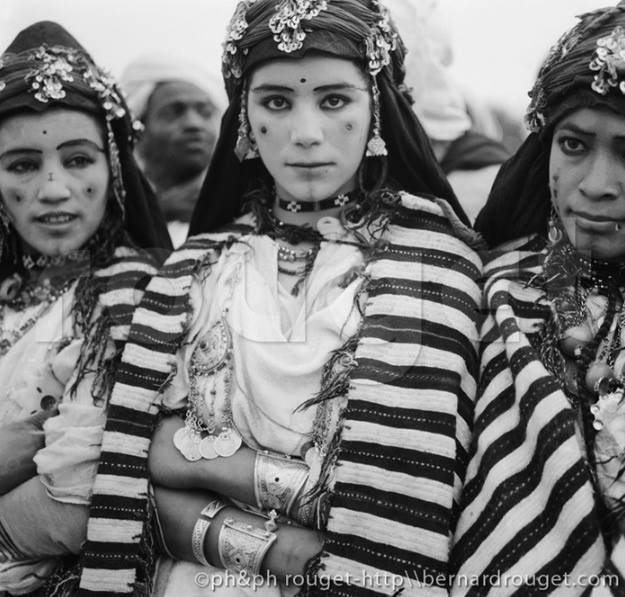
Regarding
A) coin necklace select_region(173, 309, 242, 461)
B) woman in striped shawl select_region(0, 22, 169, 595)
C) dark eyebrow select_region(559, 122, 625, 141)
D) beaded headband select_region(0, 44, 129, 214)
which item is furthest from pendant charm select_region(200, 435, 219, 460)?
dark eyebrow select_region(559, 122, 625, 141)

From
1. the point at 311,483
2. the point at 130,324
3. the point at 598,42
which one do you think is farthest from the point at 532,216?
the point at 130,324

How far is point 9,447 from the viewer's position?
2398 mm

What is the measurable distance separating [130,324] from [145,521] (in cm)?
53

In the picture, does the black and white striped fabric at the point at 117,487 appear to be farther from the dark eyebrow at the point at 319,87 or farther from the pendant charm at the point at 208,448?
the dark eyebrow at the point at 319,87

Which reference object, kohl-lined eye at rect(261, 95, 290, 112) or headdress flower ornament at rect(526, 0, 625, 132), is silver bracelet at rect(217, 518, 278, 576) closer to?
kohl-lined eye at rect(261, 95, 290, 112)

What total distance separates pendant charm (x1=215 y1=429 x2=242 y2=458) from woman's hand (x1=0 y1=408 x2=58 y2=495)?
52cm

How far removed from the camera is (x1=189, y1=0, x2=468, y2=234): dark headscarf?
2338 millimetres

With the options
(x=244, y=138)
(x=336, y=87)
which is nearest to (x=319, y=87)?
(x=336, y=87)

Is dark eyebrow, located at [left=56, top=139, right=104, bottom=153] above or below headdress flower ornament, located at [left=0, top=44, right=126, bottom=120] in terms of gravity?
below

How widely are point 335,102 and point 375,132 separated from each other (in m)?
0.16

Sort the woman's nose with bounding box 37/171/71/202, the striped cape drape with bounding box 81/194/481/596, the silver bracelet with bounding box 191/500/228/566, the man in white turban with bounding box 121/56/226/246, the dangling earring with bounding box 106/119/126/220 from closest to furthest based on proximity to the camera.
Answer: the striped cape drape with bounding box 81/194/481/596 → the silver bracelet with bounding box 191/500/228/566 → the woman's nose with bounding box 37/171/71/202 → the dangling earring with bounding box 106/119/126/220 → the man in white turban with bounding box 121/56/226/246

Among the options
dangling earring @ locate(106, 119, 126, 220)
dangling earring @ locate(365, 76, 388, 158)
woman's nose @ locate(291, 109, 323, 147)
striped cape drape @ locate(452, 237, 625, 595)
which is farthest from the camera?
dangling earring @ locate(106, 119, 126, 220)

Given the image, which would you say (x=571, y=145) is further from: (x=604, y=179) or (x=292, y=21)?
(x=292, y=21)

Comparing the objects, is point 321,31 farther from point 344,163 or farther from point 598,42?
point 598,42
